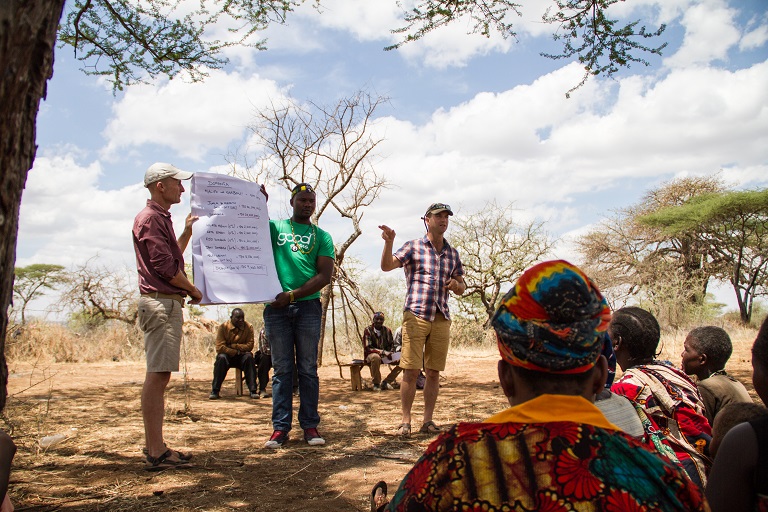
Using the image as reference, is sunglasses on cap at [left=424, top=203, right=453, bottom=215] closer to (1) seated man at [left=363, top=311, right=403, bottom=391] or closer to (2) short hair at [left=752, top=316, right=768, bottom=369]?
(2) short hair at [left=752, top=316, right=768, bottom=369]

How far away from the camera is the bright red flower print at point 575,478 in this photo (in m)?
1.13

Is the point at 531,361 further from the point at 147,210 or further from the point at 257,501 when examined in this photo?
the point at 147,210

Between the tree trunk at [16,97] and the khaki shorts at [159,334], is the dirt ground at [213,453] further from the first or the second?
the tree trunk at [16,97]

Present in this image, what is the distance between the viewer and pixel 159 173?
4.09m

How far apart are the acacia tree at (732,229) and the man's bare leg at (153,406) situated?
2176 cm

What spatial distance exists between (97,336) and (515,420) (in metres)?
18.4

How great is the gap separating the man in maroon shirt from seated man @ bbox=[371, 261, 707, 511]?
3.03 meters

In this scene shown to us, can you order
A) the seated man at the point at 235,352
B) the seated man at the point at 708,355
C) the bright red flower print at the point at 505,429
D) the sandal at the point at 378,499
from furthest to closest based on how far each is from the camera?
the seated man at the point at 235,352, the seated man at the point at 708,355, the sandal at the point at 378,499, the bright red flower print at the point at 505,429

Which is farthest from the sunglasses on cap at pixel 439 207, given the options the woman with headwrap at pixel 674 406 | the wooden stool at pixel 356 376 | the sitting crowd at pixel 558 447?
the wooden stool at pixel 356 376

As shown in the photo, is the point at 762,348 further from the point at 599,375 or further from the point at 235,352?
the point at 235,352

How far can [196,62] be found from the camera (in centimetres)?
773

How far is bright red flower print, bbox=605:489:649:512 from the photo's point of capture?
112cm

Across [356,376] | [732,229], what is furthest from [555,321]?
[732,229]

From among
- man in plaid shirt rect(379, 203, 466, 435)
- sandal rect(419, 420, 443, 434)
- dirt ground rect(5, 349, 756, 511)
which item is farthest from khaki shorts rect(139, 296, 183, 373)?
sandal rect(419, 420, 443, 434)
